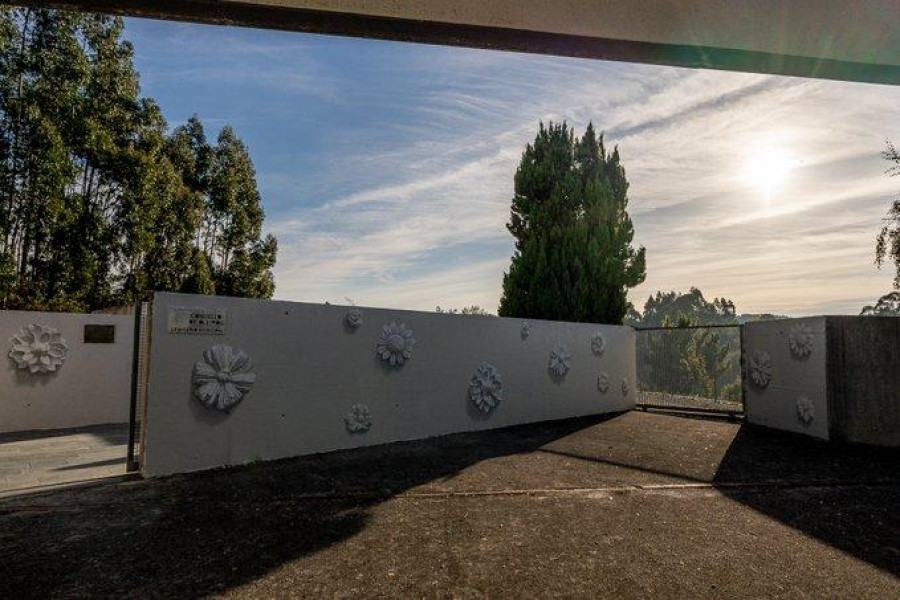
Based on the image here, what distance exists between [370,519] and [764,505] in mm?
3857

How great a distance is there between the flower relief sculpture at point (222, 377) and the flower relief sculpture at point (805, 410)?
9.70 meters

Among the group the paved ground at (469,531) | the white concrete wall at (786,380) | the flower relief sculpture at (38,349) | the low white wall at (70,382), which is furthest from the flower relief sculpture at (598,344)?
the flower relief sculpture at (38,349)

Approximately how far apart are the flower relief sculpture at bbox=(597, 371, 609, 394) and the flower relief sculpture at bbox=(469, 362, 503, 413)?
3.53 m

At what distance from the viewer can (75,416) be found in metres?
8.78

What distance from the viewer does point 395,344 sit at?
7.37 meters

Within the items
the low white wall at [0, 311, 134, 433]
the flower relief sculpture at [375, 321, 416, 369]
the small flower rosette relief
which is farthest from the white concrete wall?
the low white wall at [0, 311, 134, 433]

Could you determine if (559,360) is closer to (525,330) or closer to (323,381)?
(525,330)

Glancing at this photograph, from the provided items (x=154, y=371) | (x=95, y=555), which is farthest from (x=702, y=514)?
(x=154, y=371)

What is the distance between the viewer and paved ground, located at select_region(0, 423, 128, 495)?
16.6ft

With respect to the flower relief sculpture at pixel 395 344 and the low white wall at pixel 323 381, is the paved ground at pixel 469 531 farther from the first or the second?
the flower relief sculpture at pixel 395 344

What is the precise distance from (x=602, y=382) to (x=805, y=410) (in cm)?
412

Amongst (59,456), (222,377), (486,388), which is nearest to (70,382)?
(59,456)

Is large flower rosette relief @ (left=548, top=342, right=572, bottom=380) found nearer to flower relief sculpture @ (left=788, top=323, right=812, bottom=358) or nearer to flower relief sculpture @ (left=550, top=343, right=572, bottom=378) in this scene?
flower relief sculpture @ (left=550, top=343, right=572, bottom=378)

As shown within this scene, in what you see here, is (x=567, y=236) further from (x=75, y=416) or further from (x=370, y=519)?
(x=75, y=416)
